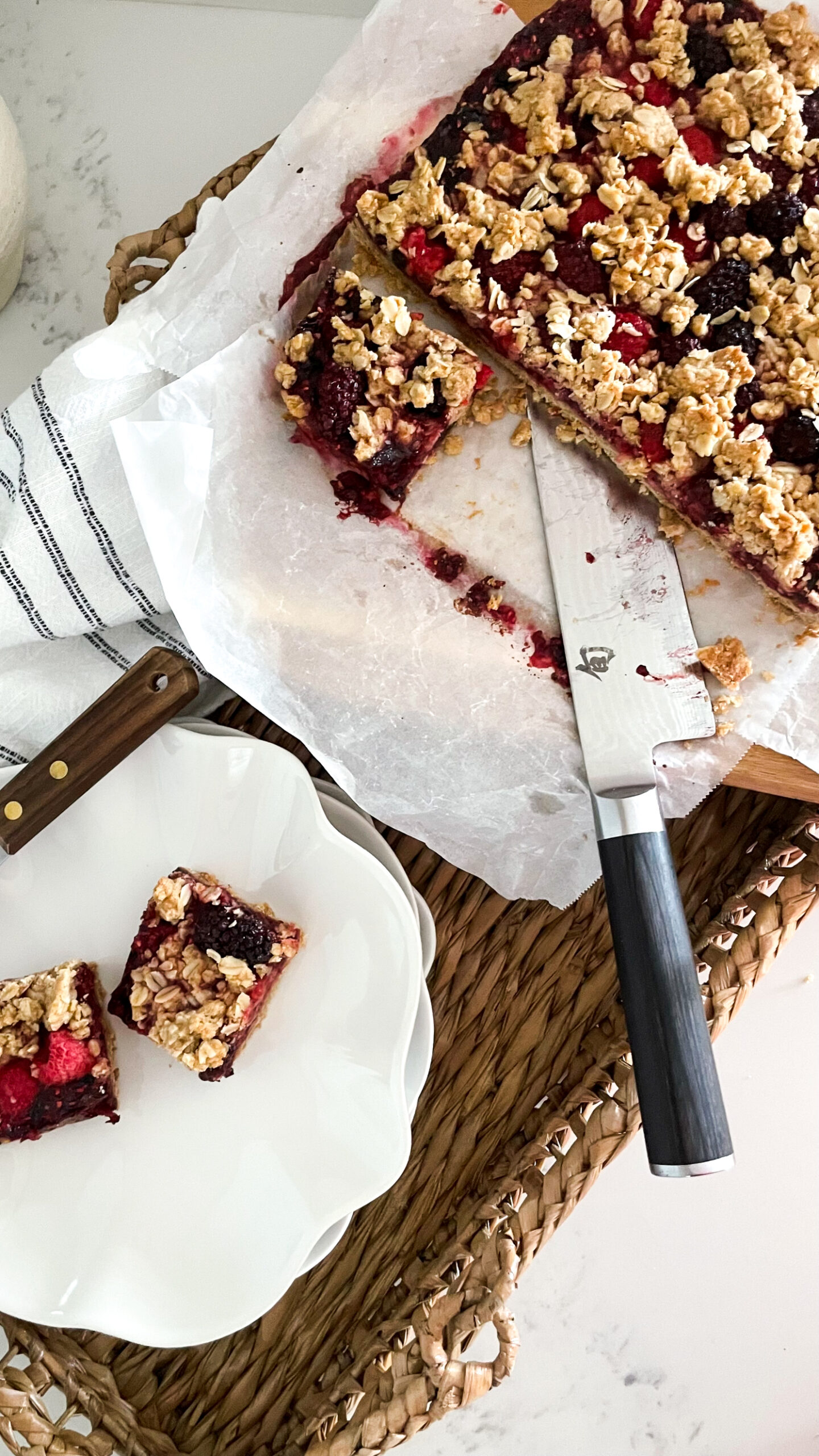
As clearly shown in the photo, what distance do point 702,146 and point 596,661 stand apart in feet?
2.30

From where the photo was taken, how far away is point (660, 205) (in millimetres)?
1422

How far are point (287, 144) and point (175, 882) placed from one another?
1.05 meters

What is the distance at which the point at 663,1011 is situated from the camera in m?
1.31

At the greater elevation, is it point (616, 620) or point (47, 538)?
point (47, 538)

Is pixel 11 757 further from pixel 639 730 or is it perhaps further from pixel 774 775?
pixel 774 775

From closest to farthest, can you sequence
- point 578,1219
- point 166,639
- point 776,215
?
point 776,215
point 166,639
point 578,1219

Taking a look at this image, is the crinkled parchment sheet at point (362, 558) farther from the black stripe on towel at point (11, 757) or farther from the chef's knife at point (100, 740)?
the black stripe on towel at point (11, 757)

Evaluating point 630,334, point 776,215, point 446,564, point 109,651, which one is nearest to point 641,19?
point 776,215

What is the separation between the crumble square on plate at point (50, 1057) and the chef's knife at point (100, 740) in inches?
8.3

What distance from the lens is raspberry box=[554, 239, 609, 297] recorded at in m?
1.43

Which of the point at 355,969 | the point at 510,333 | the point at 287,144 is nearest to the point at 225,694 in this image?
the point at 355,969

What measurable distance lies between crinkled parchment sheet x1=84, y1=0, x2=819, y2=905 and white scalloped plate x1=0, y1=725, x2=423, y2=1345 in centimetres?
14

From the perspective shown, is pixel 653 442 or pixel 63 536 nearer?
pixel 653 442

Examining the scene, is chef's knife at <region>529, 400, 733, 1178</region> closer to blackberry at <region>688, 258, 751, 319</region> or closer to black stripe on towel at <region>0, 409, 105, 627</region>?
blackberry at <region>688, 258, 751, 319</region>
